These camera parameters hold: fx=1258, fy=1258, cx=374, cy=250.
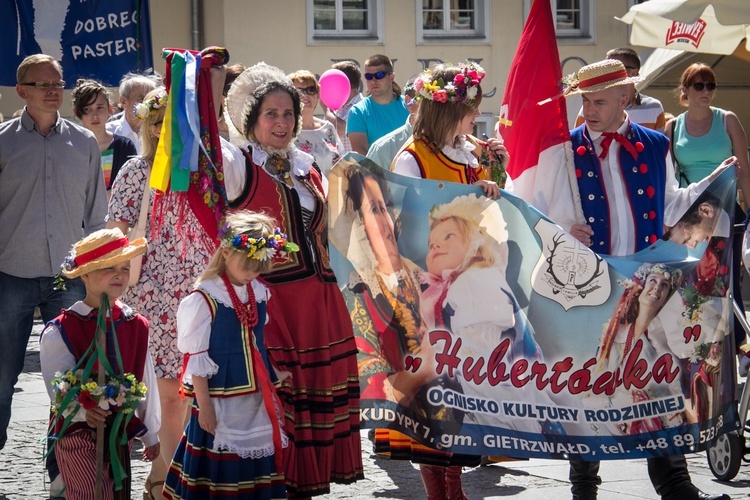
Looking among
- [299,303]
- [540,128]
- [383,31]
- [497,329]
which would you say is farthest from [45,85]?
[383,31]

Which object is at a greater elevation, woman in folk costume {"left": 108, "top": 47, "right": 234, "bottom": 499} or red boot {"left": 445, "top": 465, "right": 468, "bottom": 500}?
woman in folk costume {"left": 108, "top": 47, "right": 234, "bottom": 499}

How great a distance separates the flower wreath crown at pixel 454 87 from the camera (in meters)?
5.62

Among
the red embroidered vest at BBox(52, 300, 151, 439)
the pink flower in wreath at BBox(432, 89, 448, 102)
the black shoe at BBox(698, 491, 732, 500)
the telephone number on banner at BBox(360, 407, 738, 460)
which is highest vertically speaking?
the pink flower in wreath at BBox(432, 89, 448, 102)

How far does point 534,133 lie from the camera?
20.2ft

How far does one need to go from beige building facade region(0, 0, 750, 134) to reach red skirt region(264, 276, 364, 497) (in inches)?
623

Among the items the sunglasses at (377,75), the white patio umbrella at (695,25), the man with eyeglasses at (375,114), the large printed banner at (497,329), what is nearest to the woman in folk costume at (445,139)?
the large printed banner at (497,329)

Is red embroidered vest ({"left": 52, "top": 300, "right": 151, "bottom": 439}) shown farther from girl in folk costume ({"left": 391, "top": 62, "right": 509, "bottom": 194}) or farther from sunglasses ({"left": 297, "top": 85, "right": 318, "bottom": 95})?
sunglasses ({"left": 297, "top": 85, "right": 318, "bottom": 95})

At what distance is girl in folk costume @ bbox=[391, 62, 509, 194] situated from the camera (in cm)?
564

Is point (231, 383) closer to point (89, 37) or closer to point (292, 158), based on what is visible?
point (292, 158)

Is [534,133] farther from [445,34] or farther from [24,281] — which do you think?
[445,34]

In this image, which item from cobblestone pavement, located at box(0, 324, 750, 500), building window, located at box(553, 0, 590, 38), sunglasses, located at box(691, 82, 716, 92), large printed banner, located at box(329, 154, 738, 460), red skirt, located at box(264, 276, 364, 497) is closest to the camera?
red skirt, located at box(264, 276, 364, 497)

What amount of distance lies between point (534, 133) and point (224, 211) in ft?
5.62

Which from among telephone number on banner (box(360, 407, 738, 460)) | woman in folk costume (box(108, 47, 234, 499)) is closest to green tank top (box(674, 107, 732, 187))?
telephone number on banner (box(360, 407, 738, 460))

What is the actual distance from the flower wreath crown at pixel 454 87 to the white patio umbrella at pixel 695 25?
6417 millimetres
